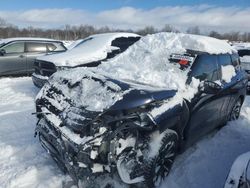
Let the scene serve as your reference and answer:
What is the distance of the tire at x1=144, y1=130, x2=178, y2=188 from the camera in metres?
3.34

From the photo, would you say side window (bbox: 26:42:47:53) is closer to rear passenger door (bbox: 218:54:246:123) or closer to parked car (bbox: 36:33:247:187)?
parked car (bbox: 36:33:247:187)

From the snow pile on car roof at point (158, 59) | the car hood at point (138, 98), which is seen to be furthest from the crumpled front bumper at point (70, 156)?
the snow pile on car roof at point (158, 59)

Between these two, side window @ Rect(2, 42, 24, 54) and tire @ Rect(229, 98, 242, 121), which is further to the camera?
side window @ Rect(2, 42, 24, 54)

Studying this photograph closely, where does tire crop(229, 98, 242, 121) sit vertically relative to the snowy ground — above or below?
above

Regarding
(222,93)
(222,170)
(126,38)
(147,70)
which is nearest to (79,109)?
(147,70)

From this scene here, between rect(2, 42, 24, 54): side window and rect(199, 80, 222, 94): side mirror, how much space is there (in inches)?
322

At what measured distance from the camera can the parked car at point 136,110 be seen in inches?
126

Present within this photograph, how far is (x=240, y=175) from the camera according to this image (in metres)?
2.65

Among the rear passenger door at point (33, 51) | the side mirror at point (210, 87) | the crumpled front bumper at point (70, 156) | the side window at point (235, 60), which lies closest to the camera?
the crumpled front bumper at point (70, 156)

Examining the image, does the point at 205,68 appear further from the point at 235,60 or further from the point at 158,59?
the point at 235,60

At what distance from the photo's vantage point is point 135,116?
327 centimetres

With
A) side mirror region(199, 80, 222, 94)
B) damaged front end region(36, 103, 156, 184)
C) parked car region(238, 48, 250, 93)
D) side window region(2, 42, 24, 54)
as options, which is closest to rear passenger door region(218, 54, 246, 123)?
side mirror region(199, 80, 222, 94)

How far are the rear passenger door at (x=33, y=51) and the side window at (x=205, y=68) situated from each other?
7513mm

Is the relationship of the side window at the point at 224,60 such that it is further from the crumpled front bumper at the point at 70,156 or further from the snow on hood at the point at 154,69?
the crumpled front bumper at the point at 70,156
